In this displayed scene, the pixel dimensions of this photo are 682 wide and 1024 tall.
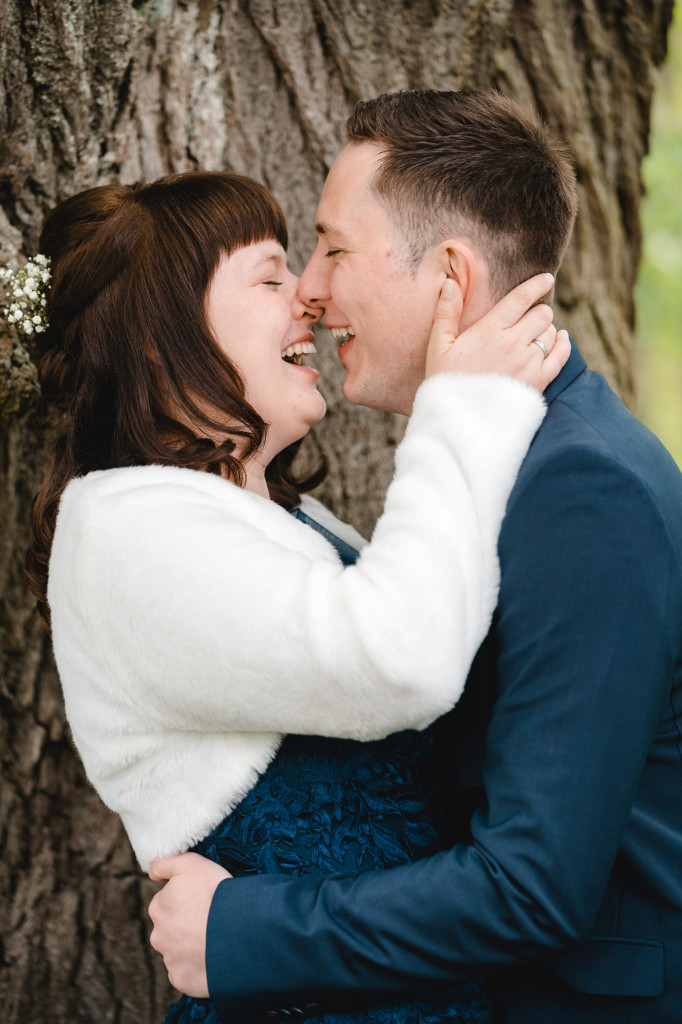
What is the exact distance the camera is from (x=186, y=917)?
5.89 ft

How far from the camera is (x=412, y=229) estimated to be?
2268 millimetres

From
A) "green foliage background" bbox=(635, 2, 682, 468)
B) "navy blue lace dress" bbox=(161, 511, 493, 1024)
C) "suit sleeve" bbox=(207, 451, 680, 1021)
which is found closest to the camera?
"suit sleeve" bbox=(207, 451, 680, 1021)

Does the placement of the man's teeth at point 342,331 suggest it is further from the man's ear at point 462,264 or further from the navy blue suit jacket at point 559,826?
the navy blue suit jacket at point 559,826

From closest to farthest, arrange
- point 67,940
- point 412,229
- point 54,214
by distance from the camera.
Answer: point 412,229
point 54,214
point 67,940

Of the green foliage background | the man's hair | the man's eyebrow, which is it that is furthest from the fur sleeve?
the green foliage background

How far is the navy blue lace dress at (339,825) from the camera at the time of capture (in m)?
1.89

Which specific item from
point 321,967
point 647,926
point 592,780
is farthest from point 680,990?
point 321,967

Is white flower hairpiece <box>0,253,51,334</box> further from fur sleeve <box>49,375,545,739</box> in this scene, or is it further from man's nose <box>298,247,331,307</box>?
fur sleeve <box>49,375,545,739</box>

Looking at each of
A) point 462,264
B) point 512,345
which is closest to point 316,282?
point 462,264

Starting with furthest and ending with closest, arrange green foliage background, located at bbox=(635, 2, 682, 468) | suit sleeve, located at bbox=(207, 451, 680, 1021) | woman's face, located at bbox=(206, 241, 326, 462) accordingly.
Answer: green foliage background, located at bbox=(635, 2, 682, 468) → woman's face, located at bbox=(206, 241, 326, 462) → suit sleeve, located at bbox=(207, 451, 680, 1021)

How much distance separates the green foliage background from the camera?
26.1 ft

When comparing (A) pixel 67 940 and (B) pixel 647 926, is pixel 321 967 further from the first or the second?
(A) pixel 67 940

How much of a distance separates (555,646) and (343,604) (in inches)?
14.8

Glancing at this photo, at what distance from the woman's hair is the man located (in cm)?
84
